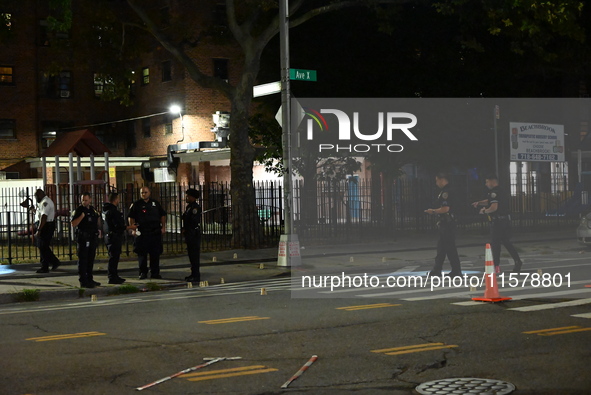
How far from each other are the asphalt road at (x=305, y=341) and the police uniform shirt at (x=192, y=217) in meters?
2.49

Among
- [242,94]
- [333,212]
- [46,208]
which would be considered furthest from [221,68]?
[46,208]

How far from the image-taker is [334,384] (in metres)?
7.39

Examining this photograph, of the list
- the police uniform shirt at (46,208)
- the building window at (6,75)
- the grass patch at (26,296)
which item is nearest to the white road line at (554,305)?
the grass patch at (26,296)

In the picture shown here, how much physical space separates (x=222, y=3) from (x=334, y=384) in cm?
4360

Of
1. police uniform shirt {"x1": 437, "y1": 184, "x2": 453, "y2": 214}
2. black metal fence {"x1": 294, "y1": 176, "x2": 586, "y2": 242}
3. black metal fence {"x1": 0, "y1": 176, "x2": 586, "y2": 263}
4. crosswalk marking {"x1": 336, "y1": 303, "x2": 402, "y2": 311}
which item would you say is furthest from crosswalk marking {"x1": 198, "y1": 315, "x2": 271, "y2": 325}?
black metal fence {"x1": 294, "y1": 176, "x2": 586, "y2": 242}

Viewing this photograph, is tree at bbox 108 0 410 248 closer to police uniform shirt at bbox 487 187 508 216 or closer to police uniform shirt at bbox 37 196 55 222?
police uniform shirt at bbox 37 196 55 222

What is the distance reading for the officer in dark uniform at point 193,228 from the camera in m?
17.0

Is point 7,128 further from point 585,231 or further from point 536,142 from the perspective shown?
point 585,231

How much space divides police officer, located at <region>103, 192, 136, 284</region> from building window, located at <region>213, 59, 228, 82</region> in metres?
33.8

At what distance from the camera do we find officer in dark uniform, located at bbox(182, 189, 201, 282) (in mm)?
16953

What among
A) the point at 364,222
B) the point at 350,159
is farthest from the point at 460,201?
the point at 364,222

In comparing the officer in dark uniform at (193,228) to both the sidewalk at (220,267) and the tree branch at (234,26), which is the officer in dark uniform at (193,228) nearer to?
the sidewalk at (220,267)

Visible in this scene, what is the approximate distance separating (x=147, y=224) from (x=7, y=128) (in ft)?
121

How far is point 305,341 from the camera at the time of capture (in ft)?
31.3
